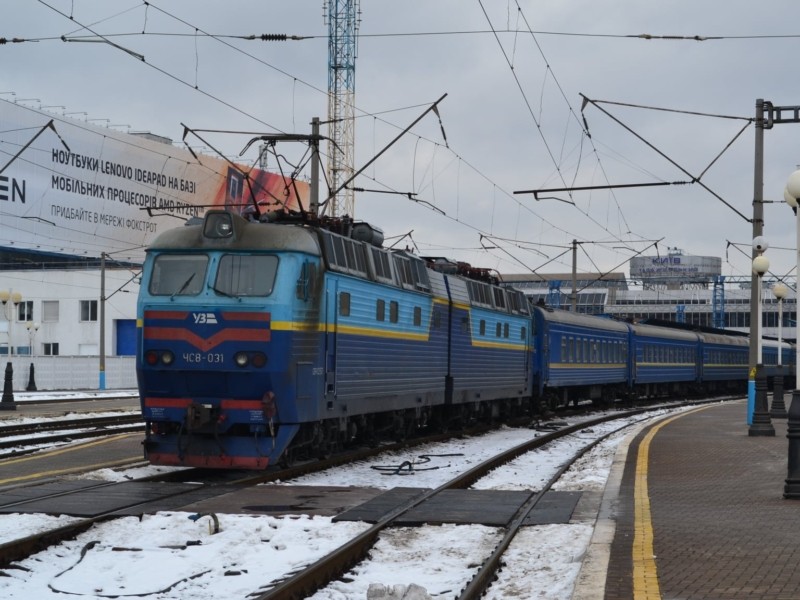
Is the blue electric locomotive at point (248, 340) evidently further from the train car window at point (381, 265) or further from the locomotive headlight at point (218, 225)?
the train car window at point (381, 265)

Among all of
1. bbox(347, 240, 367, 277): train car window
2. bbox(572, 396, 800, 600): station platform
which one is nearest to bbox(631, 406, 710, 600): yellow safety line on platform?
bbox(572, 396, 800, 600): station platform

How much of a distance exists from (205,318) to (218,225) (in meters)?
1.37

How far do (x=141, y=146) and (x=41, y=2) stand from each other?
69.5m

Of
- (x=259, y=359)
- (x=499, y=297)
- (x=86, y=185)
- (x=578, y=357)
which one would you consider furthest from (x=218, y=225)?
(x=86, y=185)

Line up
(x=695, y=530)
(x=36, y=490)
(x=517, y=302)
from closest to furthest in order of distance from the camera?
(x=695, y=530), (x=36, y=490), (x=517, y=302)

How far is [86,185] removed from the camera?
8325 centimetres

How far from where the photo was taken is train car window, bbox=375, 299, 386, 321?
1945 centimetres

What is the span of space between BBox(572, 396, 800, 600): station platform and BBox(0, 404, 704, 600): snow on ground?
411 millimetres

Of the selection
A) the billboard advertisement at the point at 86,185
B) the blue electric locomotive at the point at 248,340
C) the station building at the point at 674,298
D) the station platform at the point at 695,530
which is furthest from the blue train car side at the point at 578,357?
the station building at the point at 674,298

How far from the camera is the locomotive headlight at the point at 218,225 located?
1628cm

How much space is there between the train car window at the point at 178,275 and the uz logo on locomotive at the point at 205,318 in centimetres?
35

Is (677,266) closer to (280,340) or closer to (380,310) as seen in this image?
(380,310)

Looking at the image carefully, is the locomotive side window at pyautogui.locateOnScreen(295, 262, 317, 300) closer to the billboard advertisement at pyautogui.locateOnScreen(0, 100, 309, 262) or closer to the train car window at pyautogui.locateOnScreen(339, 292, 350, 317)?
the train car window at pyautogui.locateOnScreen(339, 292, 350, 317)

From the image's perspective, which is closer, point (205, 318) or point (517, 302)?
point (205, 318)
